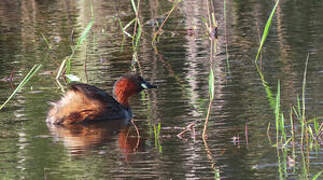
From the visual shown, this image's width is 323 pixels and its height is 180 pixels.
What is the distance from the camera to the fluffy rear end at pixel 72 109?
379 inches

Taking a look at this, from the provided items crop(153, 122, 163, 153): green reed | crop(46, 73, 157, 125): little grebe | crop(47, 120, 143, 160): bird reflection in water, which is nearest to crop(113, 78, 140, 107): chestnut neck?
crop(46, 73, 157, 125): little grebe

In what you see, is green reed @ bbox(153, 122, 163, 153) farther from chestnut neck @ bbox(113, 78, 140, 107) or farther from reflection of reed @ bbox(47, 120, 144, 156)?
chestnut neck @ bbox(113, 78, 140, 107)

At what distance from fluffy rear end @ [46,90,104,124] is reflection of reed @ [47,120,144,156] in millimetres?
100

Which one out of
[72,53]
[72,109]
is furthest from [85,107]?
[72,53]

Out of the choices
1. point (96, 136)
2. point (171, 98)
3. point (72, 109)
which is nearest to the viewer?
point (96, 136)

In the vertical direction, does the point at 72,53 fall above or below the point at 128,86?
above

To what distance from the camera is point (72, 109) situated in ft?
31.8

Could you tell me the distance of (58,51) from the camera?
1512 centimetres

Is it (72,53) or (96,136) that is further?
(72,53)

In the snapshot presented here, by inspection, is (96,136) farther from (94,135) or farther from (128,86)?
(128,86)

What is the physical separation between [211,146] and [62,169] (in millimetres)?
1467

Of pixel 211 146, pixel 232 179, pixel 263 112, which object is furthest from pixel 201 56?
pixel 232 179

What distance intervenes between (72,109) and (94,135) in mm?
769

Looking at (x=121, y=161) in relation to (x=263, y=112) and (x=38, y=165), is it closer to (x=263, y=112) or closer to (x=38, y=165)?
(x=38, y=165)
